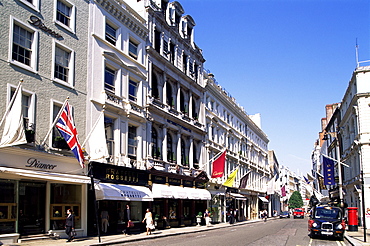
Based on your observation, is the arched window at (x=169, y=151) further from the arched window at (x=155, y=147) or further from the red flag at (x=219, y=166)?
the red flag at (x=219, y=166)

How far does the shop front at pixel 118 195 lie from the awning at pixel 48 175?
50.0 inches

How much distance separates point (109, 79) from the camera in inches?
1152

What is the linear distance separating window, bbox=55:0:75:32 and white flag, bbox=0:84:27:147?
7241 millimetres

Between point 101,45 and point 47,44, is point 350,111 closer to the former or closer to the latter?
point 101,45

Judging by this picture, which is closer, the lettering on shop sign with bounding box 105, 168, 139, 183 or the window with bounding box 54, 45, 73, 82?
the window with bounding box 54, 45, 73, 82

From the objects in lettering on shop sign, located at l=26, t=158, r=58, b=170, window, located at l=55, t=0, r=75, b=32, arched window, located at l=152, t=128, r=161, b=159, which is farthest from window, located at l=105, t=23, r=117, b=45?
lettering on shop sign, located at l=26, t=158, r=58, b=170

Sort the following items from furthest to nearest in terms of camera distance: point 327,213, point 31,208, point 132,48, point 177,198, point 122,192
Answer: point 177,198 → point 132,48 → point 122,192 → point 327,213 → point 31,208

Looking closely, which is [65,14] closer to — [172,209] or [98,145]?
[98,145]

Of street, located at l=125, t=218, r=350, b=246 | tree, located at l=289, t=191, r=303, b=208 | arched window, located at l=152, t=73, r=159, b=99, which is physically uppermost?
arched window, located at l=152, t=73, r=159, b=99

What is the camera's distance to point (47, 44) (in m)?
23.0

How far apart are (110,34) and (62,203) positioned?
12.8 metres

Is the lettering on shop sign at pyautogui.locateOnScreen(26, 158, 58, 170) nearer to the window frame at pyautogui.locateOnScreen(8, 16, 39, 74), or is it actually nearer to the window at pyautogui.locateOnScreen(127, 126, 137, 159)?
the window frame at pyautogui.locateOnScreen(8, 16, 39, 74)

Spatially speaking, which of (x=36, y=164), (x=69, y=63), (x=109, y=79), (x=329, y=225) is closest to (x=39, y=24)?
(x=69, y=63)

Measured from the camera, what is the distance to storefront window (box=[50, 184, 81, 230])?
2275cm
